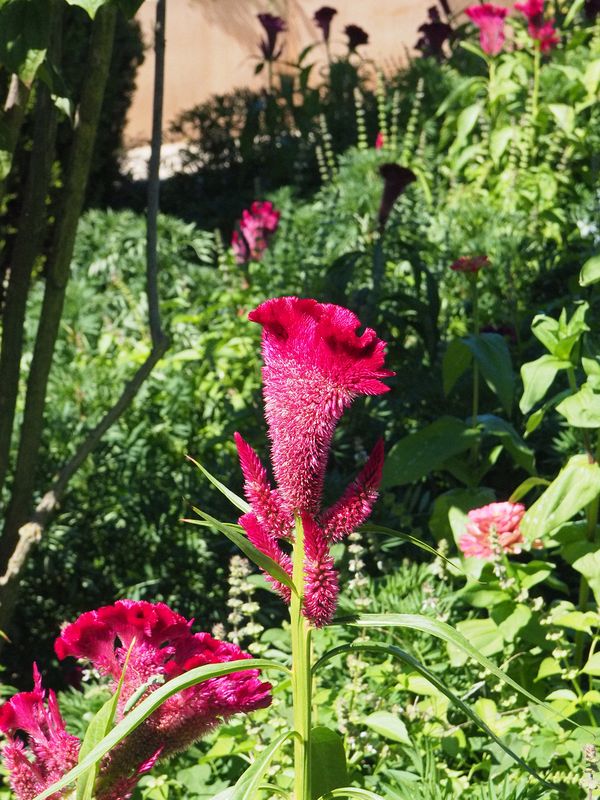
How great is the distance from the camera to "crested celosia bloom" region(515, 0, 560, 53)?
17.0 feet

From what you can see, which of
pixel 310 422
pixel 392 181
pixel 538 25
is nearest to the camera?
pixel 310 422

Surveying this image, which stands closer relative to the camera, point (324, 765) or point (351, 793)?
point (351, 793)

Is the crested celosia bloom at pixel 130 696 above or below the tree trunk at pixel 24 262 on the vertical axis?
below

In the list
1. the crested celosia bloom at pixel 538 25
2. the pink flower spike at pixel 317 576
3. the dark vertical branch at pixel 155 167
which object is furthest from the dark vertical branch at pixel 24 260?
the crested celosia bloom at pixel 538 25

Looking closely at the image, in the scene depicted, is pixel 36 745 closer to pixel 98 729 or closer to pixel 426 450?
pixel 98 729

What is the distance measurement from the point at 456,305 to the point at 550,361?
2086 millimetres

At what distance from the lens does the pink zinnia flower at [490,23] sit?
17.6 ft

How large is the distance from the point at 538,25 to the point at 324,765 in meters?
4.65

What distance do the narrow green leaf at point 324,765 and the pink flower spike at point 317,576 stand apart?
259 millimetres

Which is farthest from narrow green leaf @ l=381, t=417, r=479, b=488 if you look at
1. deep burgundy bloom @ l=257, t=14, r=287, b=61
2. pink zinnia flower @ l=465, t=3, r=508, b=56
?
deep burgundy bloom @ l=257, t=14, r=287, b=61

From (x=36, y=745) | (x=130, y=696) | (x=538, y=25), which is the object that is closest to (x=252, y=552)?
(x=130, y=696)

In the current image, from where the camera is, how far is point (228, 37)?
34.3ft

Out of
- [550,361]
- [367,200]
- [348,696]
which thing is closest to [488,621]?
[348,696]

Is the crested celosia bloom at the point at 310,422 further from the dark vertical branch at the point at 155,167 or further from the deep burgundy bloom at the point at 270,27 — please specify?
the deep burgundy bloom at the point at 270,27
